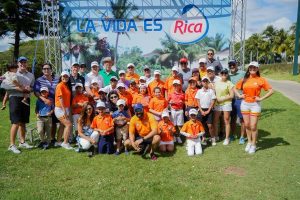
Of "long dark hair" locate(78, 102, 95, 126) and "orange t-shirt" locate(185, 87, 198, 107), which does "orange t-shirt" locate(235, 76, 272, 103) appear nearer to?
"orange t-shirt" locate(185, 87, 198, 107)

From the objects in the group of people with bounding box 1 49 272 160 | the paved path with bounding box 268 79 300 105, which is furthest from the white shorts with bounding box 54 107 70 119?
the paved path with bounding box 268 79 300 105

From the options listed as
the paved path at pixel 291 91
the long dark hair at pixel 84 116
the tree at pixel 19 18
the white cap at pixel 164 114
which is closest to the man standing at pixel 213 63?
the white cap at pixel 164 114

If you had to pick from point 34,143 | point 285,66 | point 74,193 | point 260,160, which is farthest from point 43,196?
point 285,66

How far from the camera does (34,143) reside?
788cm

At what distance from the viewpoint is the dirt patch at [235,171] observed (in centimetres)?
561

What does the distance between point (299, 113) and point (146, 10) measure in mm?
7188

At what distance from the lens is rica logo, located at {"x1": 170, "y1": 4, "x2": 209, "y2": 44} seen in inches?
503

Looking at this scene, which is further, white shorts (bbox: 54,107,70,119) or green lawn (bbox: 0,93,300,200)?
white shorts (bbox: 54,107,70,119)

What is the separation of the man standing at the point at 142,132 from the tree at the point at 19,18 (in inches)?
805

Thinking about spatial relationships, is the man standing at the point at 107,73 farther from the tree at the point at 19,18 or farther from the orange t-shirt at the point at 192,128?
the tree at the point at 19,18

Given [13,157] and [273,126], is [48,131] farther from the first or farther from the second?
[273,126]

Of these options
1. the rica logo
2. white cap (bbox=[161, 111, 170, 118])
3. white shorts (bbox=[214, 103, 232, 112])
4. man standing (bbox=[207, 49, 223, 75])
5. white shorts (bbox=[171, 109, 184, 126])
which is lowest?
white shorts (bbox=[171, 109, 184, 126])

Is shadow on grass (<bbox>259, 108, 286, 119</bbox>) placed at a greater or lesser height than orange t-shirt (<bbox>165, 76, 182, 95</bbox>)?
lesser

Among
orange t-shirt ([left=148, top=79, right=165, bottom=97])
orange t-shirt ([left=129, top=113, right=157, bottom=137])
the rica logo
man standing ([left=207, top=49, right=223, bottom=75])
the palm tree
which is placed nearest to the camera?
orange t-shirt ([left=129, top=113, right=157, bottom=137])
